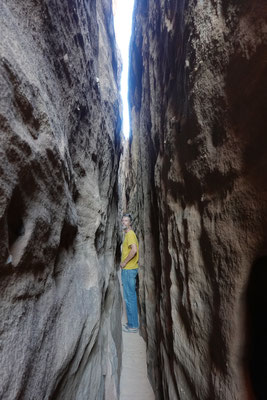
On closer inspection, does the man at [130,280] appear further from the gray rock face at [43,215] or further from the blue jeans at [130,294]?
the gray rock face at [43,215]

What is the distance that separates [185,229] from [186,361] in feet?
3.21

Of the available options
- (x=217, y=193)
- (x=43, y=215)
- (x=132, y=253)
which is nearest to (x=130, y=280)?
(x=132, y=253)

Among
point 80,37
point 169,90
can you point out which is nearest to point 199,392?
point 169,90

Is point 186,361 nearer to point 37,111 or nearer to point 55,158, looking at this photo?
point 55,158

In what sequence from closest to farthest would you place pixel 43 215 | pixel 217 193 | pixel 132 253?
pixel 43 215 → pixel 217 193 → pixel 132 253

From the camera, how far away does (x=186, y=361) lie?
158 cm

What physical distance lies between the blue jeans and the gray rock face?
2240 mm

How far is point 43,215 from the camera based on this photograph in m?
1.08

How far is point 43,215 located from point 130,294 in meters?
3.74

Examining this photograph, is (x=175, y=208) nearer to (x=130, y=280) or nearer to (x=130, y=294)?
(x=130, y=280)

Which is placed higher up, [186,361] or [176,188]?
[176,188]

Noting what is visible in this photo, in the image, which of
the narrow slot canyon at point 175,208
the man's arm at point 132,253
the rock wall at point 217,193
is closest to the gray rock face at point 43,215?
the narrow slot canyon at point 175,208

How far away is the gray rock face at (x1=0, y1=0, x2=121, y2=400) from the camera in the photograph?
0.80 meters

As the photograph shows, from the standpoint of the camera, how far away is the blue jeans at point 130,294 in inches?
169
